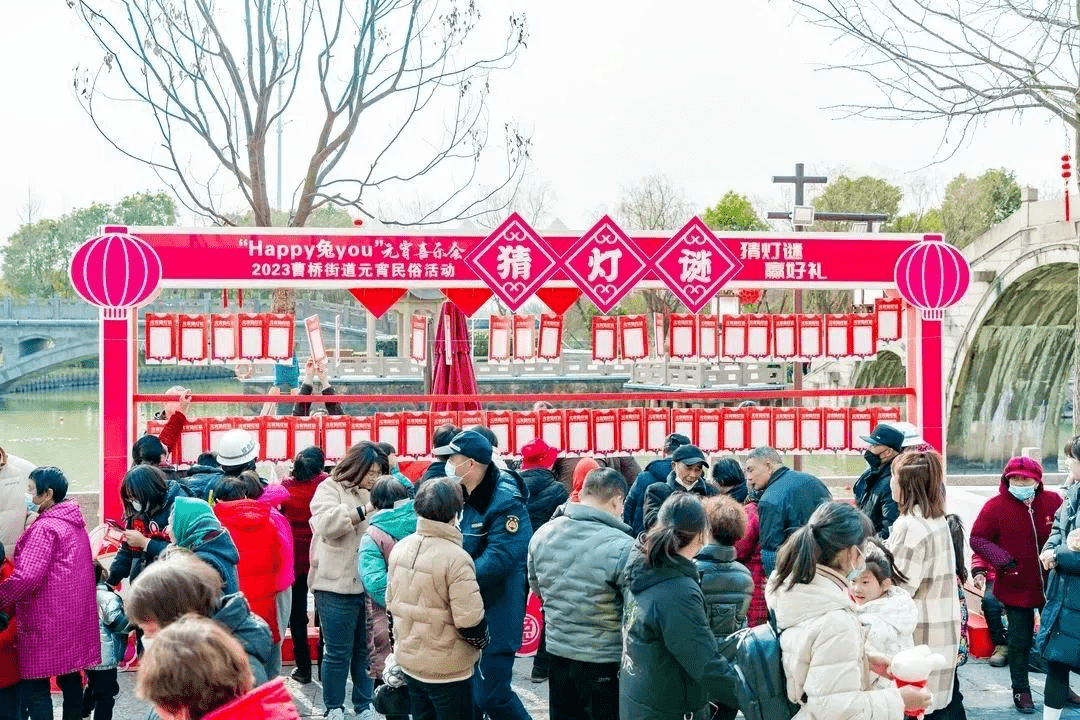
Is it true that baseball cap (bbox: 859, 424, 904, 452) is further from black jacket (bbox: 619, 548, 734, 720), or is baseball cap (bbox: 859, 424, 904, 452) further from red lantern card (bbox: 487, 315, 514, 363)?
red lantern card (bbox: 487, 315, 514, 363)

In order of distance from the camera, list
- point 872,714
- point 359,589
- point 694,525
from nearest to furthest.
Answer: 1. point 872,714
2. point 694,525
3. point 359,589

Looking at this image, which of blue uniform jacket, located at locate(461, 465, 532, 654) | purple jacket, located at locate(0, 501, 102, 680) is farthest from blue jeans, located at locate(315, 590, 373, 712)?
blue uniform jacket, located at locate(461, 465, 532, 654)

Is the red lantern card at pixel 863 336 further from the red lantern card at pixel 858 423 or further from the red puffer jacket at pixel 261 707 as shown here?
the red puffer jacket at pixel 261 707

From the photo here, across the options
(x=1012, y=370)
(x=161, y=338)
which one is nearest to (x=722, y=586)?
(x=161, y=338)

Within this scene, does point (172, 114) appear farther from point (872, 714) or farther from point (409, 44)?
point (872, 714)

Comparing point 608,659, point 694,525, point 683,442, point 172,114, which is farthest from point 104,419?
point 172,114

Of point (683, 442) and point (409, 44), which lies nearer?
point (683, 442)

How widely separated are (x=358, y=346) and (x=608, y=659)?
41.4m

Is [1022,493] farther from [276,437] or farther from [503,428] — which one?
[276,437]

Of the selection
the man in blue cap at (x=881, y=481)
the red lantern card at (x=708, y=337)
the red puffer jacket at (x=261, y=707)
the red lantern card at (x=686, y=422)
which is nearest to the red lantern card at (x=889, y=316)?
the red lantern card at (x=708, y=337)

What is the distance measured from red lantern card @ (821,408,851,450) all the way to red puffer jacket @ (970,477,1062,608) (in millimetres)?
2407

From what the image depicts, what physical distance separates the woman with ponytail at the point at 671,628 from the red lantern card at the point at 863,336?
4.98 meters

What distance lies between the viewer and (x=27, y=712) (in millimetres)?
A: 4395

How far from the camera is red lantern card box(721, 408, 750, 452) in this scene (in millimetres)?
7641
